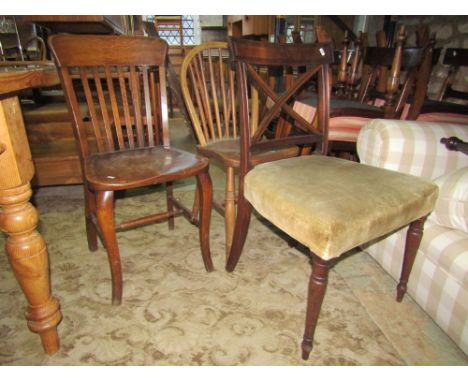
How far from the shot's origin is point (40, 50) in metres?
3.13

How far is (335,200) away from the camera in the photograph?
0.89 metres

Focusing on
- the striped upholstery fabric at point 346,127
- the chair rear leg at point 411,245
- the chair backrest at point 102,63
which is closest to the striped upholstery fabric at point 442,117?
the striped upholstery fabric at point 346,127

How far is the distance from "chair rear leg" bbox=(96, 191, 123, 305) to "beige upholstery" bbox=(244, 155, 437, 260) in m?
0.49

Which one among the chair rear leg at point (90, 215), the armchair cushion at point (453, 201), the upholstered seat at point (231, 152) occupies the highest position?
the upholstered seat at point (231, 152)

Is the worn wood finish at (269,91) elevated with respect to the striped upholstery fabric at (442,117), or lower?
elevated

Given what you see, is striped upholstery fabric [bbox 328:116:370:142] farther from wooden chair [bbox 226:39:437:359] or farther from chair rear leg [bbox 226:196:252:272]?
chair rear leg [bbox 226:196:252:272]

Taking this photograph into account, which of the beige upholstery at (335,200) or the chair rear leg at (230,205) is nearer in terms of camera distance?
the beige upholstery at (335,200)

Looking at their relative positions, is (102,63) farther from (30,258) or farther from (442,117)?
(442,117)

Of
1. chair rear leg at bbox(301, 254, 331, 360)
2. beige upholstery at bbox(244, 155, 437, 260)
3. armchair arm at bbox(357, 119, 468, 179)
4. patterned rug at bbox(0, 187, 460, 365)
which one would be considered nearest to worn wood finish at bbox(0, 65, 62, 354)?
patterned rug at bbox(0, 187, 460, 365)

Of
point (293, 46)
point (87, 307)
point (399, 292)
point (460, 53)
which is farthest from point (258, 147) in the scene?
point (460, 53)

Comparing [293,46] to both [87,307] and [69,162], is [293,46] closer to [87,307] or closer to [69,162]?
[87,307]

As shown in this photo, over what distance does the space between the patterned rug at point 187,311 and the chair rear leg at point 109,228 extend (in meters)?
0.12

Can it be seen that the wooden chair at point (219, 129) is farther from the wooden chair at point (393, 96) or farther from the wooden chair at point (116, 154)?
the wooden chair at point (393, 96)

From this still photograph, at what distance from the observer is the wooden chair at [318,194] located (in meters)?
0.84
